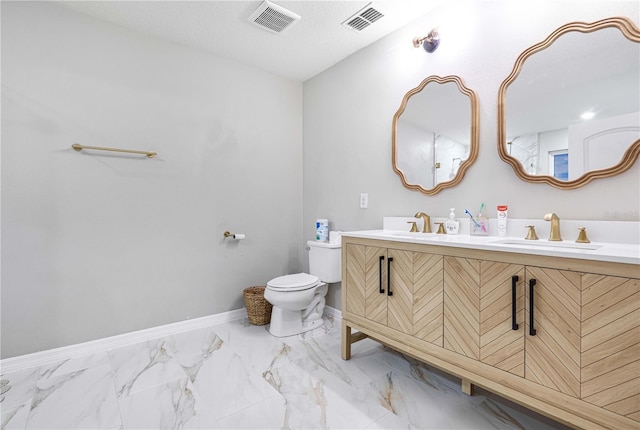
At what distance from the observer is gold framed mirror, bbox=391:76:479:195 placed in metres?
1.87

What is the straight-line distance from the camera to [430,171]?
6.76 feet

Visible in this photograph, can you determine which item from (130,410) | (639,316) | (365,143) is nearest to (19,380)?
(130,410)

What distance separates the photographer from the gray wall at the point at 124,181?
75.9 inches

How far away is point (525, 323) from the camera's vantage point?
1.21 meters

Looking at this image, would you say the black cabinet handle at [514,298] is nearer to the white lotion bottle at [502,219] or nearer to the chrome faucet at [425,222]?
the white lotion bottle at [502,219]

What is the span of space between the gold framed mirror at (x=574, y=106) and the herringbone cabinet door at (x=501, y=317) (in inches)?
24.4

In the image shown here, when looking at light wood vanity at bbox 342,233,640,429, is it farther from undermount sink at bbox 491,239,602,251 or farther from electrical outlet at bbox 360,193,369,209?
electrical outlet at bbox 360,193,369,209

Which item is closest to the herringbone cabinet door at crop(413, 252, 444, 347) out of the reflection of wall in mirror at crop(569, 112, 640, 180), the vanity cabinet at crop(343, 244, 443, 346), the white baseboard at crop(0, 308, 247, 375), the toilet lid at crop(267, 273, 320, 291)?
the vanity cabinet at crop(343, 244, 443, 346)

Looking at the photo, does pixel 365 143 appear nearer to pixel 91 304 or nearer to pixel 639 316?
pixel 639 316

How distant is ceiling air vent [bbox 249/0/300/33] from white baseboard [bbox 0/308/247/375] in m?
2.33

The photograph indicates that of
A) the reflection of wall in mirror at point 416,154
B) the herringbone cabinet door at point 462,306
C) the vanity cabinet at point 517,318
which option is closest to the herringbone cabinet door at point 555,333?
the vanity cabinet at point 517,318

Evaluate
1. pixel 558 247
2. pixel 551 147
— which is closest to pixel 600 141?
pixel 551 147

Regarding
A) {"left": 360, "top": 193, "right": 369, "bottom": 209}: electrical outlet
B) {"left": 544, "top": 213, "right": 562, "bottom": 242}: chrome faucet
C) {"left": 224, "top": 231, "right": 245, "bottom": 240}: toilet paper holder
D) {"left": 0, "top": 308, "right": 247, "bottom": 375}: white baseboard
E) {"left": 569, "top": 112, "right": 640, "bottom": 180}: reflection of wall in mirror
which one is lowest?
{"left": 0, "top": 308, "right": 247, "bottom": 375}: white baseboard

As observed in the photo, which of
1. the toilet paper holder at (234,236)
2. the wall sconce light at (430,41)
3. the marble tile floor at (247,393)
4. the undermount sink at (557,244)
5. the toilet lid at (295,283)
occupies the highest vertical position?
the wall sconce light at (430,41)
